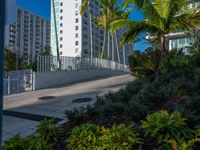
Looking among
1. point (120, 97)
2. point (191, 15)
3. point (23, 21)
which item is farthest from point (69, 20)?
point (120, 97)

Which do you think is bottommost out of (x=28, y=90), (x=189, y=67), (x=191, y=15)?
(x=28, y=90)

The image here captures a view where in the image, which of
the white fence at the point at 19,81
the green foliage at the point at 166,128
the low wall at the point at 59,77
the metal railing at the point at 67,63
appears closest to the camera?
the green foliage at the point at 166,128

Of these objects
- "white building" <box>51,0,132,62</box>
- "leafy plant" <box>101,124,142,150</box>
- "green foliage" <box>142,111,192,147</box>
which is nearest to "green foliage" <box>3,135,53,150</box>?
"leafy plant" <box>101,124,142,150</box>

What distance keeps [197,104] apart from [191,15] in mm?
9579

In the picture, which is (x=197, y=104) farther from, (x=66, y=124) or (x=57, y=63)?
(x=57, y=63)

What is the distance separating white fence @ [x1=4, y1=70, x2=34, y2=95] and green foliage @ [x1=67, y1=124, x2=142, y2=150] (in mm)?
13493

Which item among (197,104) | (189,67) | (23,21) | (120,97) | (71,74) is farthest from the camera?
(23,21)

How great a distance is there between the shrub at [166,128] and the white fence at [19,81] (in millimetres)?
14123

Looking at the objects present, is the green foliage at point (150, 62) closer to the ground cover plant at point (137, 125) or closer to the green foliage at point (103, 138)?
the ground cover plant at point (137, 125)

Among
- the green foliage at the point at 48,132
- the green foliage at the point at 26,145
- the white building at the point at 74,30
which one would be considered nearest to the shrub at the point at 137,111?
the green foliage at the point at 48,132

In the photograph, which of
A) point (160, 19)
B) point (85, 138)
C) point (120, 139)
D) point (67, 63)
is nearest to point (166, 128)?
point (120, 139)

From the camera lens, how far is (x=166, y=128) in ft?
14.2

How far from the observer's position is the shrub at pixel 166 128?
4257 millimetres

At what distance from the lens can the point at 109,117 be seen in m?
6.17
